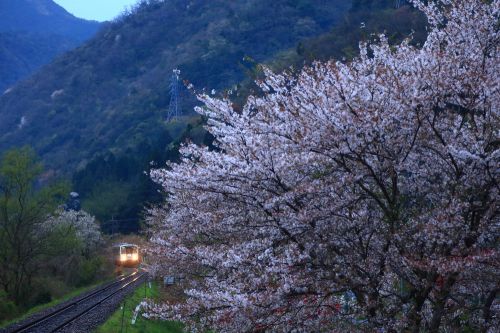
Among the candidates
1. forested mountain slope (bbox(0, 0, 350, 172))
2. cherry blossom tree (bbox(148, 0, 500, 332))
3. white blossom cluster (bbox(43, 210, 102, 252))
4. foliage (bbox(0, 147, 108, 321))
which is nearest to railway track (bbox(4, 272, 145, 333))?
foliage (bbox(0, 147, 108, 321))

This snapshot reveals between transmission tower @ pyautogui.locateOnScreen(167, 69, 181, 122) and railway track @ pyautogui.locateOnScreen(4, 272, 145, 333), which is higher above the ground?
transmission tower @ pyautogui.locateOnScreen(167, 69, 181, 122)

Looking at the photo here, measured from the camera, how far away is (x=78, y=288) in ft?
131

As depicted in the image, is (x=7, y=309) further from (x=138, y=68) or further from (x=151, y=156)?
(x=138, y=68)

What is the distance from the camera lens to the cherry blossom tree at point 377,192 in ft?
21.4

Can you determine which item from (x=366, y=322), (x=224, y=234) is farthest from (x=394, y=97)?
(x=224, y=234)

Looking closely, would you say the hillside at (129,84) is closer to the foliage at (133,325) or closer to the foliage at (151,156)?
the foliage at (151,156)

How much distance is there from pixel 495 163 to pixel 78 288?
37.5 m

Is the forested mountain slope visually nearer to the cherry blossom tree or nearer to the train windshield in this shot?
the train windshield

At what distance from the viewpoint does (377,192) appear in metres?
7.52

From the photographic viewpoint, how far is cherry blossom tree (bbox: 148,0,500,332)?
6508 mm

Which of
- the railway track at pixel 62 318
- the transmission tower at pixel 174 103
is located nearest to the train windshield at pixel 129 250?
the railway track at pixel 62 318

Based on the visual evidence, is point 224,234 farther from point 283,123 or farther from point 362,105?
point 362,105

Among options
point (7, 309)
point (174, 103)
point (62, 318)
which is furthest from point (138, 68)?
point (62, 318)

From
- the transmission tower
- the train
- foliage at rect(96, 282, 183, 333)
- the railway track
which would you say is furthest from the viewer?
the transmission tower
